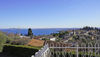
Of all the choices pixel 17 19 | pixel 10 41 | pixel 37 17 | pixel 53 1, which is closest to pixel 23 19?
pixel 17 19

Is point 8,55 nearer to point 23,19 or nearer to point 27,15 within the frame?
point 27,15

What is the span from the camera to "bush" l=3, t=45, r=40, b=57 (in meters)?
11.7

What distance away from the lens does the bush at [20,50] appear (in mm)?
11673

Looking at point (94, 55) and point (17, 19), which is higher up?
point (17, 19)

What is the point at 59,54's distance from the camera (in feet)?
25.5

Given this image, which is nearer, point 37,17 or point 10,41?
point 10,41

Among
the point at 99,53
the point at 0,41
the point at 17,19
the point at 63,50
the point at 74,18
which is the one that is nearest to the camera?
the point at 99,53

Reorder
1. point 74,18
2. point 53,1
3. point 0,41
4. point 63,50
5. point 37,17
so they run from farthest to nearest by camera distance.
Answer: point 37,17, point 74,18, point 53,1, point 0,41, point 63,50

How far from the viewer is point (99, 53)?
22.5ft

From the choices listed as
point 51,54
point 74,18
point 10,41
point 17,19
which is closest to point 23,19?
point 17,19

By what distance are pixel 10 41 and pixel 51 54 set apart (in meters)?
10.3

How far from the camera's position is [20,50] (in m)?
12.9

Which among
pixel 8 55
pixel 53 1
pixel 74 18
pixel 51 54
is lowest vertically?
pixel 8 55

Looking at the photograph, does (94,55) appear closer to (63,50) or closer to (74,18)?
(63,50)
